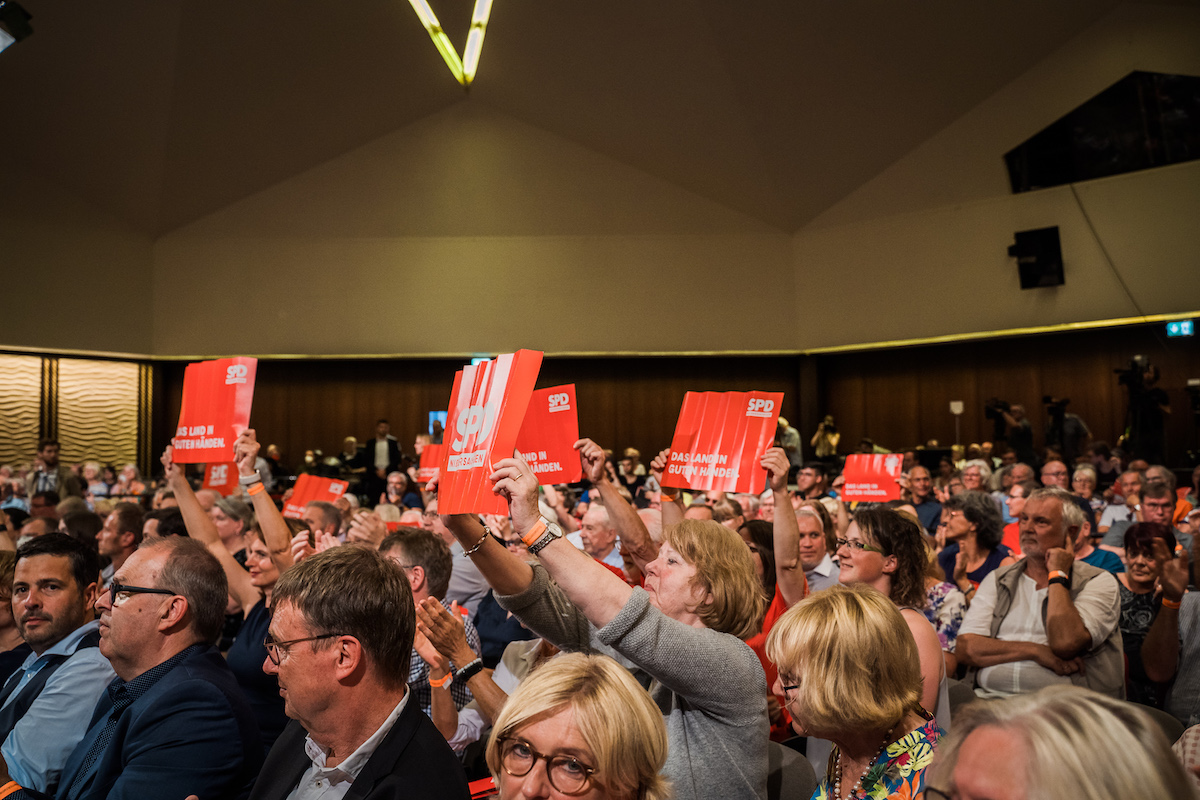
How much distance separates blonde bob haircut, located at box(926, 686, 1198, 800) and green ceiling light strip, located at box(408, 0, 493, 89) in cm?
1409

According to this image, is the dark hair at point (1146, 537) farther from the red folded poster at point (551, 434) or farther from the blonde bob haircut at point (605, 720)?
the blonde bob haircut at point (605, 720)

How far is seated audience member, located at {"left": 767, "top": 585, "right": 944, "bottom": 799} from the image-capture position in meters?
1.91

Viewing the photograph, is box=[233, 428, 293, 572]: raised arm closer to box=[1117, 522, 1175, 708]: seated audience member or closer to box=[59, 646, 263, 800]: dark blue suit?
box=[59, 646, 263, 800]: dark blue suit

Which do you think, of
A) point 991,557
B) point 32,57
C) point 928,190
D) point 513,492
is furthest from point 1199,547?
point 32,57

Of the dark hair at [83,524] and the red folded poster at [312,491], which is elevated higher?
the red folded poster at [312,491]

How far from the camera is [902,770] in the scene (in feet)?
6.32

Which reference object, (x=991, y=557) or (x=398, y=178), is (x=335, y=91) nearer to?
(x=398, y=178)

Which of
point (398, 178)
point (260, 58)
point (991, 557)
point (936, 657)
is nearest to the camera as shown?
point (936, 657)

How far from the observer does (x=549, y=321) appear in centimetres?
1750

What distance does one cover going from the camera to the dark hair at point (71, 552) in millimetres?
3139

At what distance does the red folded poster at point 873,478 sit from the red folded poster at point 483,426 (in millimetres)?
5024

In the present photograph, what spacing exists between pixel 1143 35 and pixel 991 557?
1098 centimetres

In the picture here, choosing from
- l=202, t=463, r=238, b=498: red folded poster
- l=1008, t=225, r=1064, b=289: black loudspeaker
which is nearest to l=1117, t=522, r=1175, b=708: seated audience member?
l=202, t=463, r=238, b=498: red folded poster

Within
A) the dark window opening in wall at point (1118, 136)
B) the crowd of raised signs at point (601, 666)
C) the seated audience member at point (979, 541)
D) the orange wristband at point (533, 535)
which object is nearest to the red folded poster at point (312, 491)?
the crowd of raised signs at point (601, 666)
